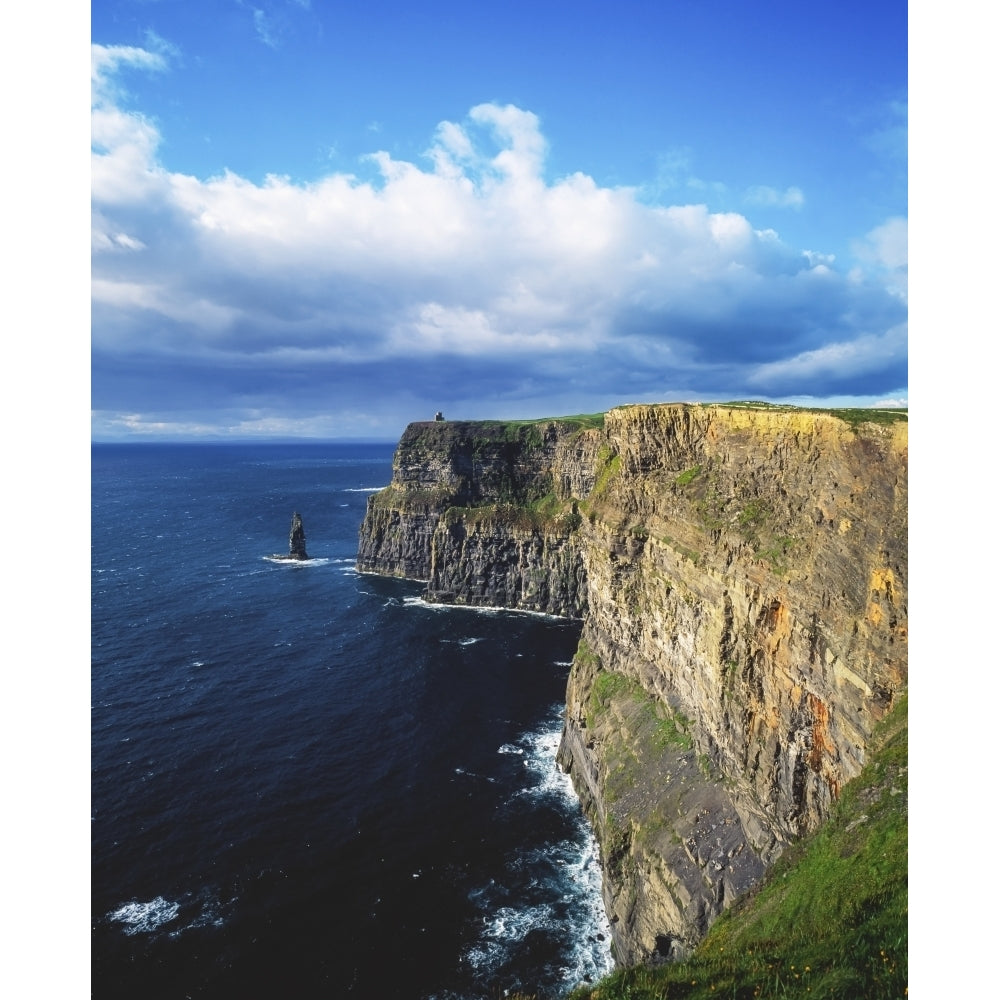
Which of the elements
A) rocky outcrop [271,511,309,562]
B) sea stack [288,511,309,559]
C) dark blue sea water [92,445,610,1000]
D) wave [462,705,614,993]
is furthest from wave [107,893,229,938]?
sea stack [288,511,309,559]

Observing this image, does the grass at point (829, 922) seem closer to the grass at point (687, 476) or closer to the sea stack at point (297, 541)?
the grass at point (687, 476)

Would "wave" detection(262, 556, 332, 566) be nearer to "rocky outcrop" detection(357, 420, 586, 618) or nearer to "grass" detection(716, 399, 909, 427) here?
"rocky outcrop" detection(357, 420, 586, 618)

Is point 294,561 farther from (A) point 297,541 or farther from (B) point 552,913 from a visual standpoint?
(B) point 552,913

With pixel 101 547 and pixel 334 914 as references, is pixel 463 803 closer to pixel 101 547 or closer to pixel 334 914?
pixel 334 914

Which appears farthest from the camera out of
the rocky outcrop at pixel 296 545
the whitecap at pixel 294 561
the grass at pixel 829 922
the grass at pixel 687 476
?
the rocky outcrop at pixel 296 545

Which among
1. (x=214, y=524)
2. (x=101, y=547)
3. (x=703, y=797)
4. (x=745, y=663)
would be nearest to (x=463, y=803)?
(x=703, y=797)

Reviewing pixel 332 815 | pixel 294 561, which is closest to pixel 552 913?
pixel 332 815

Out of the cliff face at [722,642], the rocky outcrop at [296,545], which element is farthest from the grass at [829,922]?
the rocky outcrop at [296,545]
